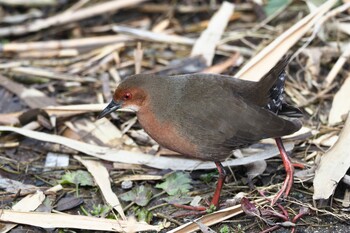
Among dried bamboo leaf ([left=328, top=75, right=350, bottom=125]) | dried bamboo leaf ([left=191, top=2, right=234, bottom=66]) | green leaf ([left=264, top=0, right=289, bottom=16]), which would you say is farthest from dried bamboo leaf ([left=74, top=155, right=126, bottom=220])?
green leaf ([left=264, top=0, right=289, bottom=16])

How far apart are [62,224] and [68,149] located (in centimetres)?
A: 104

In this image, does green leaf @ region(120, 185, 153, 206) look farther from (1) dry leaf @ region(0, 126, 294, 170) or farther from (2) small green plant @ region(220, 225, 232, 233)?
(2) small green plant @ region(220, 225, 232, 233)

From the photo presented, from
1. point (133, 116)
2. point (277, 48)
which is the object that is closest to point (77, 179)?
point (133, 116)

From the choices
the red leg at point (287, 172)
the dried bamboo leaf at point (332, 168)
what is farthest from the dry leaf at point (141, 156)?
the dried bamboo leaf at point (332, 168)

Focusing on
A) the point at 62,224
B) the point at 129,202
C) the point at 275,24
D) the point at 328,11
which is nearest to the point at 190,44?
the point at 275,24

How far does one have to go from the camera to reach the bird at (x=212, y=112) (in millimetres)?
4496

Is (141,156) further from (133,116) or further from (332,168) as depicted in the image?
(332,168)

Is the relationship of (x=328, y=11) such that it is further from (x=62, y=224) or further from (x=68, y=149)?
(x=62, y=224)

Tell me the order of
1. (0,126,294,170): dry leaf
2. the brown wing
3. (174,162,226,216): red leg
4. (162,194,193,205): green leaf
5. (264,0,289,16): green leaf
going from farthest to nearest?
(264,0,289,16): green leaf
(0,126,294,170): dry leaf
(162,194,193,205): green leaf
(174,162,226,216): red leg
the brown wing

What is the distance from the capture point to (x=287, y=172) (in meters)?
4.68

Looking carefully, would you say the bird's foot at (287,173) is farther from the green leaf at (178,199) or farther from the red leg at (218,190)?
the green leaf at (178,199)

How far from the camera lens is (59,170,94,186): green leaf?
4898 mm

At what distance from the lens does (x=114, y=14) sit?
23.4 feet

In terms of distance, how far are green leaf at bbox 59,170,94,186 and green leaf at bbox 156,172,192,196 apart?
53cm
